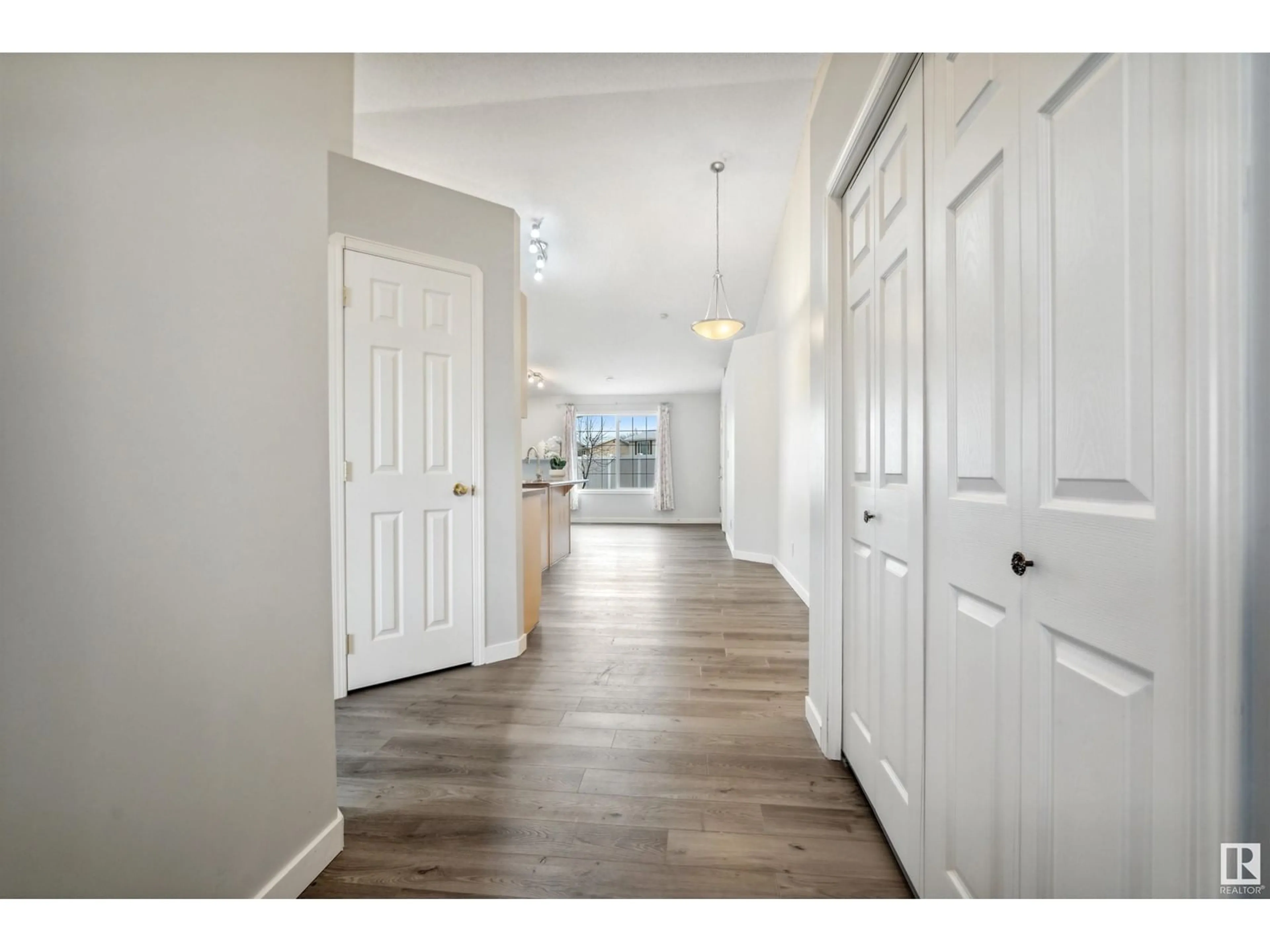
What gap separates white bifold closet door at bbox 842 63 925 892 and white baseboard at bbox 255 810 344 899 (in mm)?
1346

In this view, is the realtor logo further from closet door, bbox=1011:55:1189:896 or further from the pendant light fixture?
the pendant light fixture

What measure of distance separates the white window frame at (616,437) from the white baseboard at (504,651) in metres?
7.68

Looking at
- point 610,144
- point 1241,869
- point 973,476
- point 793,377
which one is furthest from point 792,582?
point 1241,869

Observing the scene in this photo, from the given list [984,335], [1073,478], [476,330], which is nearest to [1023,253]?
[984,335]

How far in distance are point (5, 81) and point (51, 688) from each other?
0.84 metres

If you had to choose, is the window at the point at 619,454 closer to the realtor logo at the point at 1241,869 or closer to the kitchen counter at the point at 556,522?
the kitchen counter at the point at 556,522

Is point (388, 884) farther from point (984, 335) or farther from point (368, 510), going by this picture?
point (984, 335)

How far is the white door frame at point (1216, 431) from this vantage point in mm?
484

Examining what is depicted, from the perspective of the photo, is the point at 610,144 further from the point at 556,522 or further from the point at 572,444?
the point at 572,444

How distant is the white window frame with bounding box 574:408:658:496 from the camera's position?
10.4 meters

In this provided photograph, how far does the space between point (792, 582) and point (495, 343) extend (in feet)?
10.0

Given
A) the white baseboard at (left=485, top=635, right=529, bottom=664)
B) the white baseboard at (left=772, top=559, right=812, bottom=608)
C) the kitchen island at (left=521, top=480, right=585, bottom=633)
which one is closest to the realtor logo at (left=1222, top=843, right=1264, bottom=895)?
the white baseboard at (left=485, top=635, right=529, bottom=664)

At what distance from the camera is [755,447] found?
18.5 ft

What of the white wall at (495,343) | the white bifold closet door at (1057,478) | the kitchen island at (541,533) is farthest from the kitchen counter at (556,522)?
the white bifold closet door at (1057,478)
